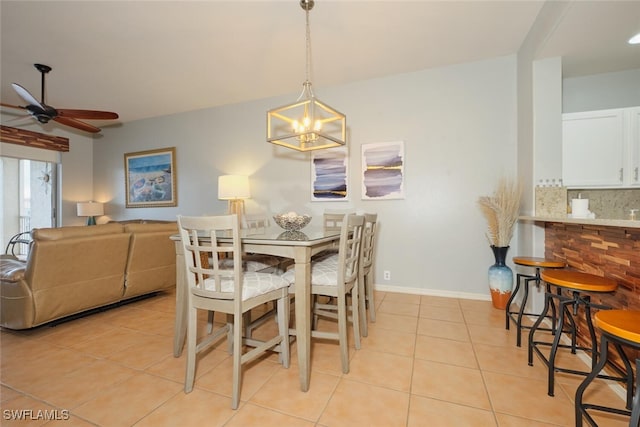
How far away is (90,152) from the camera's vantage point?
17.9ft

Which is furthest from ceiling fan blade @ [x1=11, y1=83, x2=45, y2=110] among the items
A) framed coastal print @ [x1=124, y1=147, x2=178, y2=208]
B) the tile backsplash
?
the tile backsplash

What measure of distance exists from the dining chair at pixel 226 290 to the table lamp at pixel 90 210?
492 cm

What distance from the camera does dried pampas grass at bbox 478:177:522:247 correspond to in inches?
103

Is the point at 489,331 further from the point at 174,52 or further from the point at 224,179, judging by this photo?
the point at 174,52

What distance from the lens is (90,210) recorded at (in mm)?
5039

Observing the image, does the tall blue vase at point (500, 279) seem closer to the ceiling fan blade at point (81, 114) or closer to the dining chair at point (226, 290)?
the dining chair at point (226, 290)

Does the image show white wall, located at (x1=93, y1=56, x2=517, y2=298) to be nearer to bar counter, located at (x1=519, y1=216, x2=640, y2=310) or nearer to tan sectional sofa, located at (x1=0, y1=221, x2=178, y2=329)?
bar counter, located at (x1=519, y1=216, x2=640, y2=310)

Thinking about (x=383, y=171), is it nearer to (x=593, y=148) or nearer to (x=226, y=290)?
(x=593, y=148)

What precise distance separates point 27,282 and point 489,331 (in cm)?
367

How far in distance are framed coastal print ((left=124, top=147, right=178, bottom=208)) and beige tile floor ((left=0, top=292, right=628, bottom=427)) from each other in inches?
113

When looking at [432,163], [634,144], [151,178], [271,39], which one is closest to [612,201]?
[634,144]

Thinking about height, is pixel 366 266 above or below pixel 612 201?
below

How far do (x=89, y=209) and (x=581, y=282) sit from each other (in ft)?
22.0

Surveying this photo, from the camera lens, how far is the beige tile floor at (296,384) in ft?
4.33
